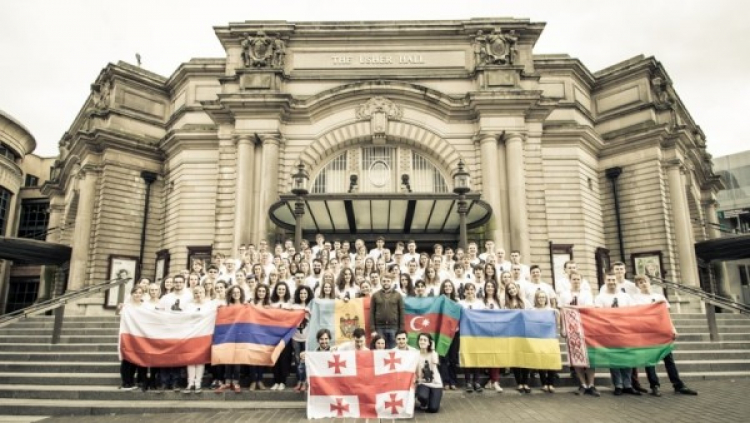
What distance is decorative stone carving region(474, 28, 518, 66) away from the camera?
23750mm

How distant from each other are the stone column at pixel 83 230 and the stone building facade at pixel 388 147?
10 cm

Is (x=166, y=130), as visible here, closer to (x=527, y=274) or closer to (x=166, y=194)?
(x=166, y=194)

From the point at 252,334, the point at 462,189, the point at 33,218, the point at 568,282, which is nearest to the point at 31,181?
the point at 33,218

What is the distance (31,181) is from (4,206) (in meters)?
8.03

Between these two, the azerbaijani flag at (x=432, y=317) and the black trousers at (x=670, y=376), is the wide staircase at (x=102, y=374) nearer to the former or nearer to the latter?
the black trousers at (x=670, y=376)

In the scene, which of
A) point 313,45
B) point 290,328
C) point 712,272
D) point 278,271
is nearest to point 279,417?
point 290,328

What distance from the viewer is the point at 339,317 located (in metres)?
10.0

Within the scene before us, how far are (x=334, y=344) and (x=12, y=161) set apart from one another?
1837 inches

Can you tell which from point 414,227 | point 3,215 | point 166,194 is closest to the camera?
point 414,227

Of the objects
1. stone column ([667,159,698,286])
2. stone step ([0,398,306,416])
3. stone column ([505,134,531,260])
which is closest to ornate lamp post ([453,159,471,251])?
stone column ([505,134,531,260])

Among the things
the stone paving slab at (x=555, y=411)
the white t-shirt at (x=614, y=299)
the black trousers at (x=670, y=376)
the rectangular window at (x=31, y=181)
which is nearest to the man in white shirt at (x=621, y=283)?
the white t-shirt at (x=614, y=299)

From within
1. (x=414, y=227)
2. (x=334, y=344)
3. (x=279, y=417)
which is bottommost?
(x=279, y=417)

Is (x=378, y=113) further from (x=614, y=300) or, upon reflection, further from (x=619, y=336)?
(x=619, y=336)

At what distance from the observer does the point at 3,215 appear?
42.3 metres
